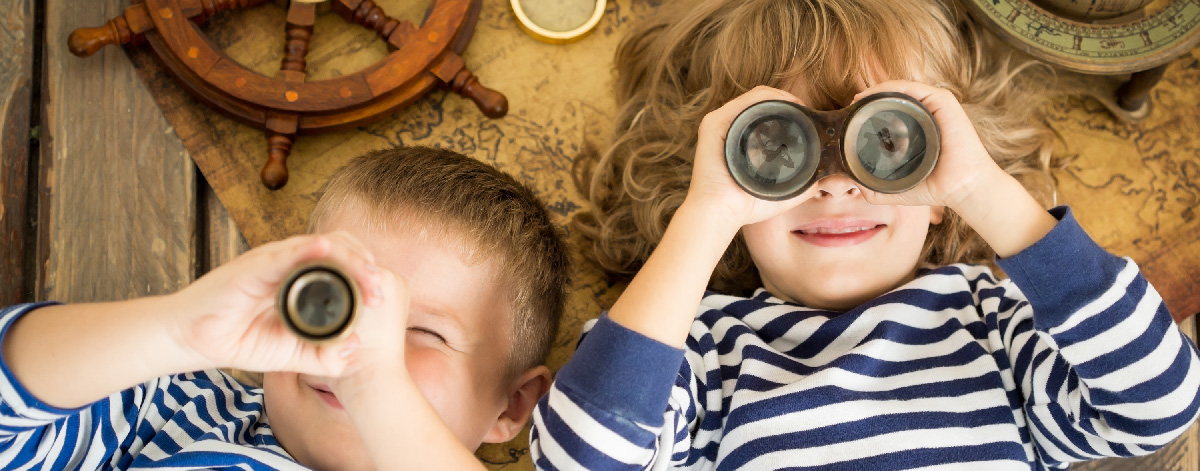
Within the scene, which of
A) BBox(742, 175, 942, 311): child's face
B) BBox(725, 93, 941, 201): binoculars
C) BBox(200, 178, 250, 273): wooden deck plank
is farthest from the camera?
BBox(200, 178, 250, 273): wooden deck plank

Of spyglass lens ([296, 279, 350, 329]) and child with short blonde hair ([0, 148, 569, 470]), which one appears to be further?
child with short blonde hair ([0, 148, 569, 470])

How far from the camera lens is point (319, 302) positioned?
2.82 ft

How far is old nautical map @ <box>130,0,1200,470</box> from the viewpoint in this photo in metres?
1.68

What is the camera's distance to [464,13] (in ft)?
5.39

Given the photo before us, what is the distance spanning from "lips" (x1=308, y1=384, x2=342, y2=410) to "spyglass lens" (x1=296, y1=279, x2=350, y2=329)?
396mm

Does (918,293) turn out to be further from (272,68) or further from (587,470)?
(272,68)

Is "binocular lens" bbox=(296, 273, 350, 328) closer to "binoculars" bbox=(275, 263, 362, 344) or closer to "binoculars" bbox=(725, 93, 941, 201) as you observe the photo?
"binoculars" bbox=(275, 263, 362, 344)

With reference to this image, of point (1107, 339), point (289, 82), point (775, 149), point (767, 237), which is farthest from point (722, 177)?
point (289, 82)

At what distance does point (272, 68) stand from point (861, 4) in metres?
1.11

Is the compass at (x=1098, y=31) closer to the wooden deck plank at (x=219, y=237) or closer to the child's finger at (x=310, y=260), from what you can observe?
the child's finger at (x=310, y=260)

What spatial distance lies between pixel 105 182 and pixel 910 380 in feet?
4.79

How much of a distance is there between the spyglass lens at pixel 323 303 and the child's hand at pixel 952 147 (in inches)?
28.0

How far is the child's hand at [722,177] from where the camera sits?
1191 millimetres

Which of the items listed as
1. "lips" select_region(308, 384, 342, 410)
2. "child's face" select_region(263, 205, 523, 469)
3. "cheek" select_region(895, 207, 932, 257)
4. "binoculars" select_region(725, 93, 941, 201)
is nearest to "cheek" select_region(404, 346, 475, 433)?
"child's face" select_region(263, 205, 523, 469)
